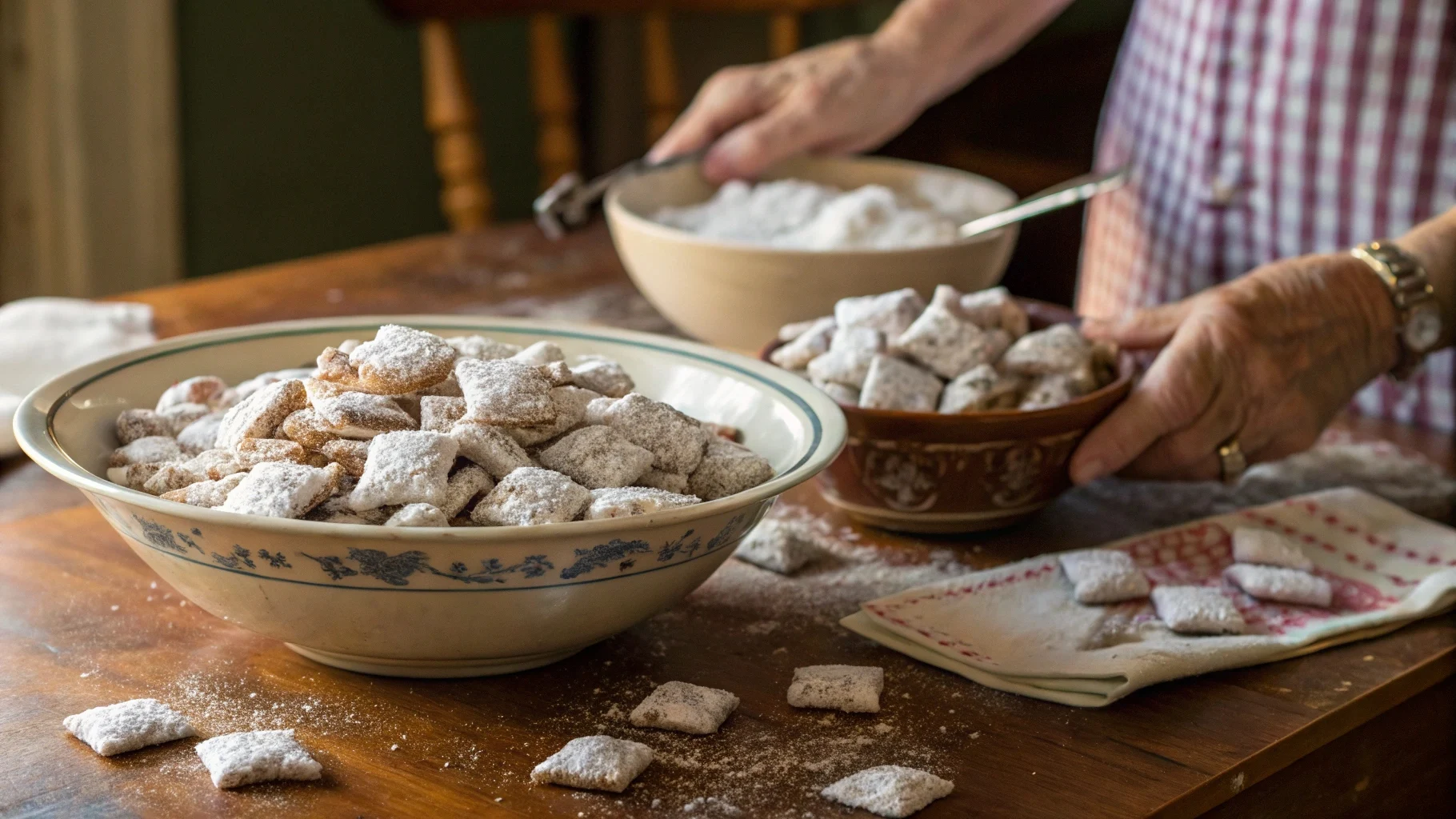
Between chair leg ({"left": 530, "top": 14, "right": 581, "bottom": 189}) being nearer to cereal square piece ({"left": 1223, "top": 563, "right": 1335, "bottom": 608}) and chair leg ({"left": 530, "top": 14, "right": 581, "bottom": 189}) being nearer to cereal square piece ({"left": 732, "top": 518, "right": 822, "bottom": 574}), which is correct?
cereal square piece ({"left": 732, "top": 518, "right": 822, "bottom": 574})

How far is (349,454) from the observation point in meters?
0.86

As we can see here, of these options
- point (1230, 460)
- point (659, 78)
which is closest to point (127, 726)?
point (1230, 460)

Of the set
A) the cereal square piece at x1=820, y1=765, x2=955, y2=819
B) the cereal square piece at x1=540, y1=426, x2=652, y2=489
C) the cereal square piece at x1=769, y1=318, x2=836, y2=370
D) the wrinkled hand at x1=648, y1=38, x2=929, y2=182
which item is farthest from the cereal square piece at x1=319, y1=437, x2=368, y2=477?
the wrinkled hand at x1=648, y1=38, x2=929, y2=182

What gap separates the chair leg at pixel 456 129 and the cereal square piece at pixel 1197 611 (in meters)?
1.82

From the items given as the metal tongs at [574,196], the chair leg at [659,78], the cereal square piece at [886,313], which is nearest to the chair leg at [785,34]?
the chair leg at [659,78]

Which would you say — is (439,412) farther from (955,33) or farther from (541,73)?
(541,73)

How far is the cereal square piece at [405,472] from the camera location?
0.80 metres

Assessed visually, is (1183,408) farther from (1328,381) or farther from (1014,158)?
(1014,158)

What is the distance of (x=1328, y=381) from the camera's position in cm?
135

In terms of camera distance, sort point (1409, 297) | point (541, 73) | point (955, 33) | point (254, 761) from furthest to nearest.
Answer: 1. point (541, 73)
2. point (955, 33)
3. point (1409, 297)
4. point (254, 761)

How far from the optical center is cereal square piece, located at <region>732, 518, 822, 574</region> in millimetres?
1112

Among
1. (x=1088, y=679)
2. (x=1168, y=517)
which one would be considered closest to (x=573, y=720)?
(x=1088, y=679)

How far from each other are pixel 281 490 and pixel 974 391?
57 centimetres

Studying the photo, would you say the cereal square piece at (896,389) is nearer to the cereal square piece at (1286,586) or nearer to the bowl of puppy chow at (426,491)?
the bowl of puppy chow at (426,491)
